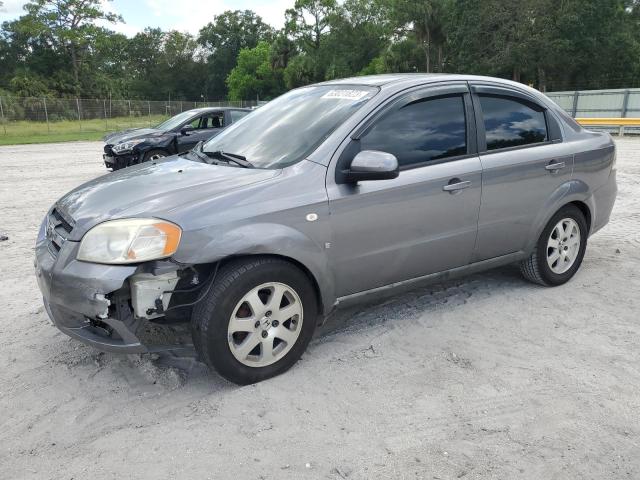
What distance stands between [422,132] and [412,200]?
51 cm

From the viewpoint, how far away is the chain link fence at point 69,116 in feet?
95.2

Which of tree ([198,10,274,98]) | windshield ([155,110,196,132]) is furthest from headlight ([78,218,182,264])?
tree ([198,10,274,98])

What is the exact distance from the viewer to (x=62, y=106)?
30.6m

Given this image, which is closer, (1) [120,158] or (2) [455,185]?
(2) [455,185]

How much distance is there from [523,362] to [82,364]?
278 cm

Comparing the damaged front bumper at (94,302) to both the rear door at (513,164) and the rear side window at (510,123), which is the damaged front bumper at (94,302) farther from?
the rear side window at (510,123)

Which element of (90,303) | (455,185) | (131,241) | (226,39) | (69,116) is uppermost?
(226,39)

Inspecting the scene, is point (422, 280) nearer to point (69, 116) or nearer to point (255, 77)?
point (69, 116)

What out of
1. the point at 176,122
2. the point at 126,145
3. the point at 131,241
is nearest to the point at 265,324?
the point at 131,241

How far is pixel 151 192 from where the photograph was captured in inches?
122

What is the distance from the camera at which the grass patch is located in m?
27.0

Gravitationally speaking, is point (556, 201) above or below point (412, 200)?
below

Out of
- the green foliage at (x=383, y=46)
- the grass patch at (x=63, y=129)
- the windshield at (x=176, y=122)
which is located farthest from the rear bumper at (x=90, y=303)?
the green foliage at (x=383, y=46)

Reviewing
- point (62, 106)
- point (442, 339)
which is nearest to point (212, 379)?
point (442, 339)
